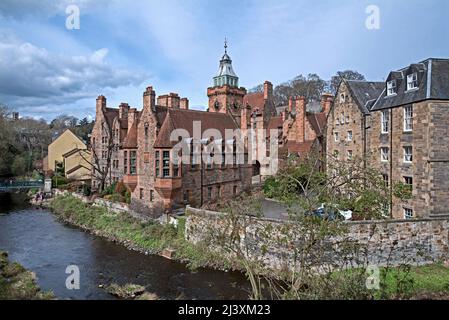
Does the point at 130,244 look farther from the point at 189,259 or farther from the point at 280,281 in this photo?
the point at 280,281

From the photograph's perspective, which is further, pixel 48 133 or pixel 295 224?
pixel 48 133

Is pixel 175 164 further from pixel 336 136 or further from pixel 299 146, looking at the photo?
pixel 299 146

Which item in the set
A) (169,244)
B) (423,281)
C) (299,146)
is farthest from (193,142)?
(423,281)

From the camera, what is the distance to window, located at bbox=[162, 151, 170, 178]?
81.7 ft

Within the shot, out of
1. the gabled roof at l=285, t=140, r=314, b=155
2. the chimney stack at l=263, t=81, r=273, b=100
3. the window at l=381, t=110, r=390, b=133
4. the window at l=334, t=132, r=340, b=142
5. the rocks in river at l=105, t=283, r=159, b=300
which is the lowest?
the rocks in river at l=105, t=283, r=159, b=300

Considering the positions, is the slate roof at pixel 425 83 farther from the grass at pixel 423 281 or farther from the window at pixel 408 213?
the grass at pixel 423 281

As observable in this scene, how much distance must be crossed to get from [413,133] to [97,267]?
21.0 m

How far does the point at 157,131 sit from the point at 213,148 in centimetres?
574

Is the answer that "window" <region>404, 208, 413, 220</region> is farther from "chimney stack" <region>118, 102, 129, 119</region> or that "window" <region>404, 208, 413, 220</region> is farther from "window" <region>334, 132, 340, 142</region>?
"chimney stack" <region>118, 102, 129, 119</region>

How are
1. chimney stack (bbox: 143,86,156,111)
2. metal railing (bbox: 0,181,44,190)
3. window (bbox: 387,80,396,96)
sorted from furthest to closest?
metal railing (bbox: 0,181,44,190)
chimney stack (bbox: 143,86,156,111)
window (bbox: 387,80,396,96)

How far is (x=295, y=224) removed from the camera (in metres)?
10.4

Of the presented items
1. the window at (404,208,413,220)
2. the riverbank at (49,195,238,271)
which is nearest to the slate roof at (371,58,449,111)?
the window at (404,208,413,220)

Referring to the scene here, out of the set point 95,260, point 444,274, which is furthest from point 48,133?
point 444,274

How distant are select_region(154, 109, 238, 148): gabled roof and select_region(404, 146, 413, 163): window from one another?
1609cm
